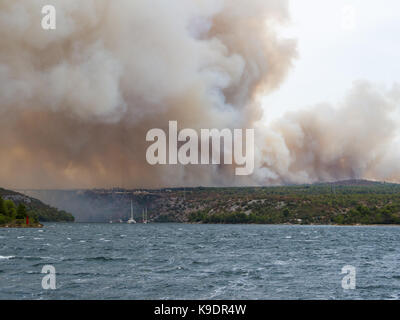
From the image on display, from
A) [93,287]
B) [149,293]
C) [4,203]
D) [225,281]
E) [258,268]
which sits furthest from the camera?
[4,203]

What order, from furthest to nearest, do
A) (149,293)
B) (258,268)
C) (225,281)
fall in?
(258,268) < (225,281) < (149,293)

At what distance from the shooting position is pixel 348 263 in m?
60.2

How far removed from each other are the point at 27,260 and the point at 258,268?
93.9 feet

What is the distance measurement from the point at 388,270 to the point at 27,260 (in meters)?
42.7

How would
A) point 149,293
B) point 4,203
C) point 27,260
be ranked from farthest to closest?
point 4,203
point 27,260
point 149,293

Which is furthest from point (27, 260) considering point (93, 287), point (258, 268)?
point (258, 268)

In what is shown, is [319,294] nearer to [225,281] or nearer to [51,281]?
[225,281]
